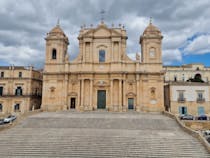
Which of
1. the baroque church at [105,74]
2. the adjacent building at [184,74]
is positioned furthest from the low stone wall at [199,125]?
the adjacent building at [184,74]

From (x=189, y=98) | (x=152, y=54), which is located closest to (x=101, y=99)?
(x=152, y=54)

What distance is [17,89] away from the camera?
3688 cm

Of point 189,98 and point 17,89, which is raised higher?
point 17,89

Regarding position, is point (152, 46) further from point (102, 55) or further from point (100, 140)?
point (100, 140)

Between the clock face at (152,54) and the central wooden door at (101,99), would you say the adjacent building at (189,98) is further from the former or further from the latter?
the central wooden door at (101,99)

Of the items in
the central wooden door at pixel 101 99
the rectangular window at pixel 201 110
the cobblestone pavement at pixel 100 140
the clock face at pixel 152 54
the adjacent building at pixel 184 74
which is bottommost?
the cobblestone pavement at pixel 100 140

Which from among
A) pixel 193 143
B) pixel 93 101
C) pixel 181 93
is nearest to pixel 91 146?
pixel 193 143

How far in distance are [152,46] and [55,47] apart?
603 inches

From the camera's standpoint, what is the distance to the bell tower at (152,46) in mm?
32156

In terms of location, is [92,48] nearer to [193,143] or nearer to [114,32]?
[114,32]

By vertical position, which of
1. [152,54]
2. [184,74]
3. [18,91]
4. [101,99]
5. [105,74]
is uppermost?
[152,54]

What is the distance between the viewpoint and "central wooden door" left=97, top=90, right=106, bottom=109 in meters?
31.9

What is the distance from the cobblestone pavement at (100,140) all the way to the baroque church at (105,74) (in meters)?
9.47

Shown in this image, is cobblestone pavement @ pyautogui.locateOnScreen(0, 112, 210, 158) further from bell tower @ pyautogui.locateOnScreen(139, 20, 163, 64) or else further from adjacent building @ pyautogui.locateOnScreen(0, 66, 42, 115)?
adjacent building @ pyautogui.locateOnScreen(0, 66, 42, 115)
